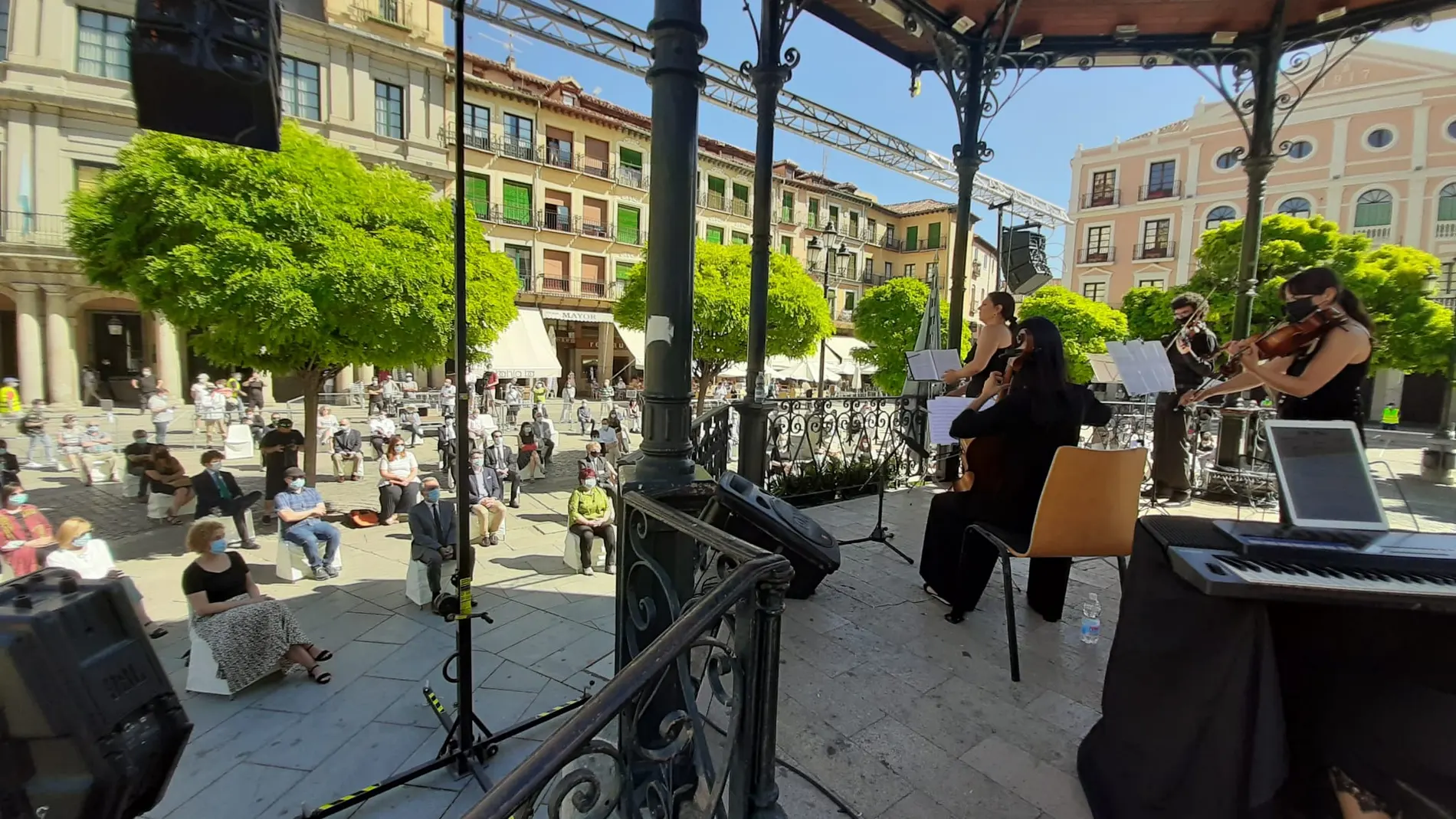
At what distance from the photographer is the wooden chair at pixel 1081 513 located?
2.64 metres

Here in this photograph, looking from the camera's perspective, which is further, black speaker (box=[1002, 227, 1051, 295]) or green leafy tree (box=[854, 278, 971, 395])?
green leafy tree (box=[854, 278, 971, 395])

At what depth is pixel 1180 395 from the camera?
17.3 ft

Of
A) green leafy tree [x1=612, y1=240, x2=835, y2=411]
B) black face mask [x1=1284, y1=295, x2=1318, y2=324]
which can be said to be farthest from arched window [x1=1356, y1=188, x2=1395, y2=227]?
black face mask [x1=1284, y1=295, x2=1318, y2=324]

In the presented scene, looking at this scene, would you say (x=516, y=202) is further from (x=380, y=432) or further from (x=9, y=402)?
(x=9, y=402)

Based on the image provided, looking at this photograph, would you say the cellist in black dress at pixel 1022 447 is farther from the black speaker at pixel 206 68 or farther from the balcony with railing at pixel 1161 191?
the balcony with railing at pixel 1161 191

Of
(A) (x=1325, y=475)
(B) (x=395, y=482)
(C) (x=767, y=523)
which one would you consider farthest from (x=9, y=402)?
(A) (x=1325, y=475)

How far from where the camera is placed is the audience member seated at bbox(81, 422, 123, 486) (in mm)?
10758

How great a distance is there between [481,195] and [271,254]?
59.8 ft

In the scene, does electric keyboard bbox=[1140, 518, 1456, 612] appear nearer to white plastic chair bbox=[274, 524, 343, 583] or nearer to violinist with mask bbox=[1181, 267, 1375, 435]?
violinist with mask bbox=[1181, 267, 1375, 435]

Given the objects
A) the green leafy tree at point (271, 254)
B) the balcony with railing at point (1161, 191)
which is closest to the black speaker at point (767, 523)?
the green leafy tree at point (271, 254)

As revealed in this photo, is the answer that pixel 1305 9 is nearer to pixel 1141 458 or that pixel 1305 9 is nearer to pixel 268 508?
pixel 1141 458

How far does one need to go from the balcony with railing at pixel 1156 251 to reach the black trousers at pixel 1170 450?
1131 inches

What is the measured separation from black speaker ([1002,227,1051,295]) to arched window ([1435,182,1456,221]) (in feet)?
87.8

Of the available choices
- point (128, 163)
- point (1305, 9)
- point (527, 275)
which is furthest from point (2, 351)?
point (1305, 9)
